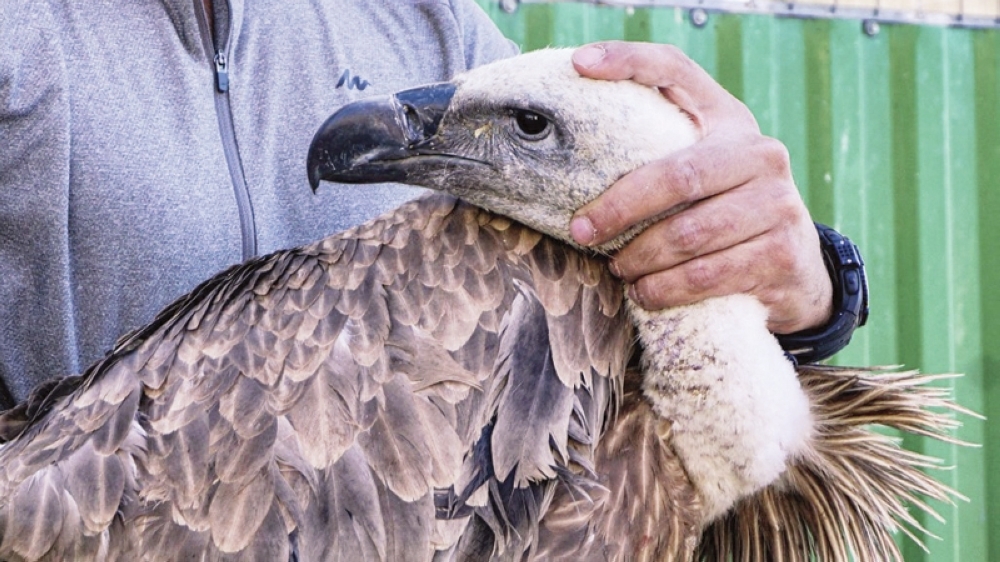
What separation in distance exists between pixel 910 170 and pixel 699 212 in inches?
121

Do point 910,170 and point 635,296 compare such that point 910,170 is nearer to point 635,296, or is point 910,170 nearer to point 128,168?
point 635,296

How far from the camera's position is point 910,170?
14.9 feet

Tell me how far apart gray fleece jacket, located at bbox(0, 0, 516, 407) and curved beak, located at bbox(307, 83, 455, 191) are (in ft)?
1.62

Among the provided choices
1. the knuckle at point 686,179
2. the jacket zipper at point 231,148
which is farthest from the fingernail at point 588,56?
the jacket zipper at point 231,148

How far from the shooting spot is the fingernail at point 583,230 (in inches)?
70.3

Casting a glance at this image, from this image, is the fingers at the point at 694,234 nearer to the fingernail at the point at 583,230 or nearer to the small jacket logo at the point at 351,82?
the fingernail at the point at 583,230

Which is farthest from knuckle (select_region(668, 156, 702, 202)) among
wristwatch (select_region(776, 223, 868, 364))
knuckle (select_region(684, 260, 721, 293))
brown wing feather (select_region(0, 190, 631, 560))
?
wristwatch (select_region(776, 223, 868, 364))

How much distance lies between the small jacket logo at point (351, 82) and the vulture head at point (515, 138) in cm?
69

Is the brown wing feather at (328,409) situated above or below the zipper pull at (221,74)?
below

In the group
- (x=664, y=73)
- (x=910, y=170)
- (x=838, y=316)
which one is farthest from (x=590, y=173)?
(x=910, y=170)

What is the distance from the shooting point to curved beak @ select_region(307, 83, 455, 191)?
1.82 m

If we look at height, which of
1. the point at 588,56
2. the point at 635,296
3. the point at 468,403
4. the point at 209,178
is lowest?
the point at 468,403

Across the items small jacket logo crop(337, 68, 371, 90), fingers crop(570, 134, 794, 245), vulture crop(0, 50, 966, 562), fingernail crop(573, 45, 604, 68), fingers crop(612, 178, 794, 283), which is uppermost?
small jacket logo crop(337, 68, 371, 90)

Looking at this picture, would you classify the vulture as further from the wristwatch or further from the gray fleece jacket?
the gray fleece jacket
